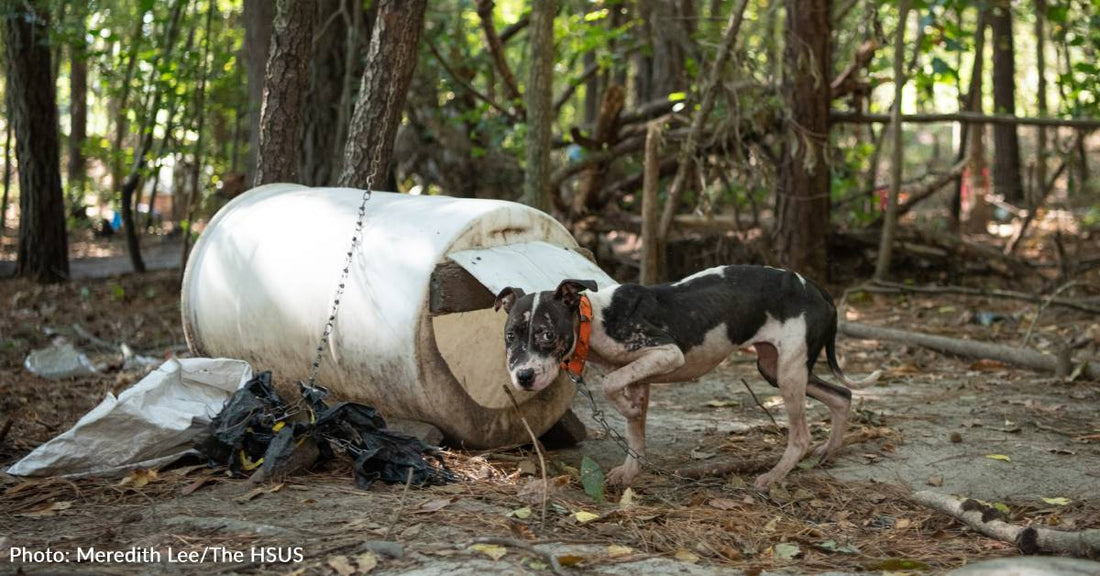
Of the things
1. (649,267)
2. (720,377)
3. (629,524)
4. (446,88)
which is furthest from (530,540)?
(446,88)

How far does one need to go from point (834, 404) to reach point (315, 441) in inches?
102

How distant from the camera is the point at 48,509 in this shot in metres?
4.57

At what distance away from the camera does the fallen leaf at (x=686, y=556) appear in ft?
13.0

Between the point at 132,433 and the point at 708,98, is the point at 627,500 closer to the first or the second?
the point at 132,433

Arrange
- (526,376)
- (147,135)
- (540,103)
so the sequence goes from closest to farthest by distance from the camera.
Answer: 1. (526,376)
2. (540,103)
3. (147,135)

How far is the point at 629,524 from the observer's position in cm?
438

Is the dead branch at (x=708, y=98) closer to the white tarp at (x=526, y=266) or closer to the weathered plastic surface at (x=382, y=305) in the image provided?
the weathered plastic surface at (x=382, y=305)

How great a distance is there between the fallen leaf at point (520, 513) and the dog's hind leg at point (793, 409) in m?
1.24

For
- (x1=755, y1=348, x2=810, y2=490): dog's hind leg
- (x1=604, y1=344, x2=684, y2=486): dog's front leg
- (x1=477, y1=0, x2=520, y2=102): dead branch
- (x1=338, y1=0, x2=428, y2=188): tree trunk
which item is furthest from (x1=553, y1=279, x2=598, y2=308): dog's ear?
(x1=477, y1=0, x2=520, y2=102): dead branch

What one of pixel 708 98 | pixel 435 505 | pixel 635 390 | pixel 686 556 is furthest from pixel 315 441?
pixel 708 98

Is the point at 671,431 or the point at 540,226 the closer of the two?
the point at 540,226

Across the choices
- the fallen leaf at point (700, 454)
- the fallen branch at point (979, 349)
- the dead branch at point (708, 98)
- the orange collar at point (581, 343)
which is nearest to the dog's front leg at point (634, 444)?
the orange collar at point (581, 343)

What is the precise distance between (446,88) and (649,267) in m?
4.17

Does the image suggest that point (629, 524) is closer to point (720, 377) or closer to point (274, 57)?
point (720, 377)
